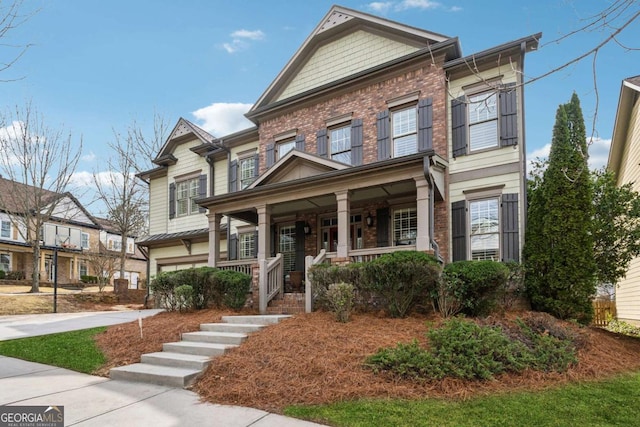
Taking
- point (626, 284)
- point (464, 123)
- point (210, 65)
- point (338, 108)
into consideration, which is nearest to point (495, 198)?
point (464, 123)

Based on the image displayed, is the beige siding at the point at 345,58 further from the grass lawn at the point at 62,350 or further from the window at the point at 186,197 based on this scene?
the grass lawn at the point at 62,350

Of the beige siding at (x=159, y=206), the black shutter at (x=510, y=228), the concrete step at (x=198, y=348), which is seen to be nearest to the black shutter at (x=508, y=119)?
the black shutter at (x=510, y=228)

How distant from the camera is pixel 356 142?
40.8ft

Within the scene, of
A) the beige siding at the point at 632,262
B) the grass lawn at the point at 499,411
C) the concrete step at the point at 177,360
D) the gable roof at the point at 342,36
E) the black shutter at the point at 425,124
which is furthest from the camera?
the beige siding at the point at 632,262

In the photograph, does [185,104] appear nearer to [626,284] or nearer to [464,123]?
[464,123]

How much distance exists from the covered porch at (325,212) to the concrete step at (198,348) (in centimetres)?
281

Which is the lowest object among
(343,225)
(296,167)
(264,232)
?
(264,232)

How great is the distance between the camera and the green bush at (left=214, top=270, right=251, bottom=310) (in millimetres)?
9992

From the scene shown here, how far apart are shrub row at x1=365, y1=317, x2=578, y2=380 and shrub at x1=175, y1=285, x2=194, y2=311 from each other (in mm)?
5762

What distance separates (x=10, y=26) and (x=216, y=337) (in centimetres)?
533

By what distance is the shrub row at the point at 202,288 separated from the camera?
10.0m

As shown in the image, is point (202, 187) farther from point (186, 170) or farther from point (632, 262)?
point (632, 262)

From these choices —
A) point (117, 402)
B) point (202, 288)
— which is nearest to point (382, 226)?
point (202, 288)

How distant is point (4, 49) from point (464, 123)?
9571 millimetres
